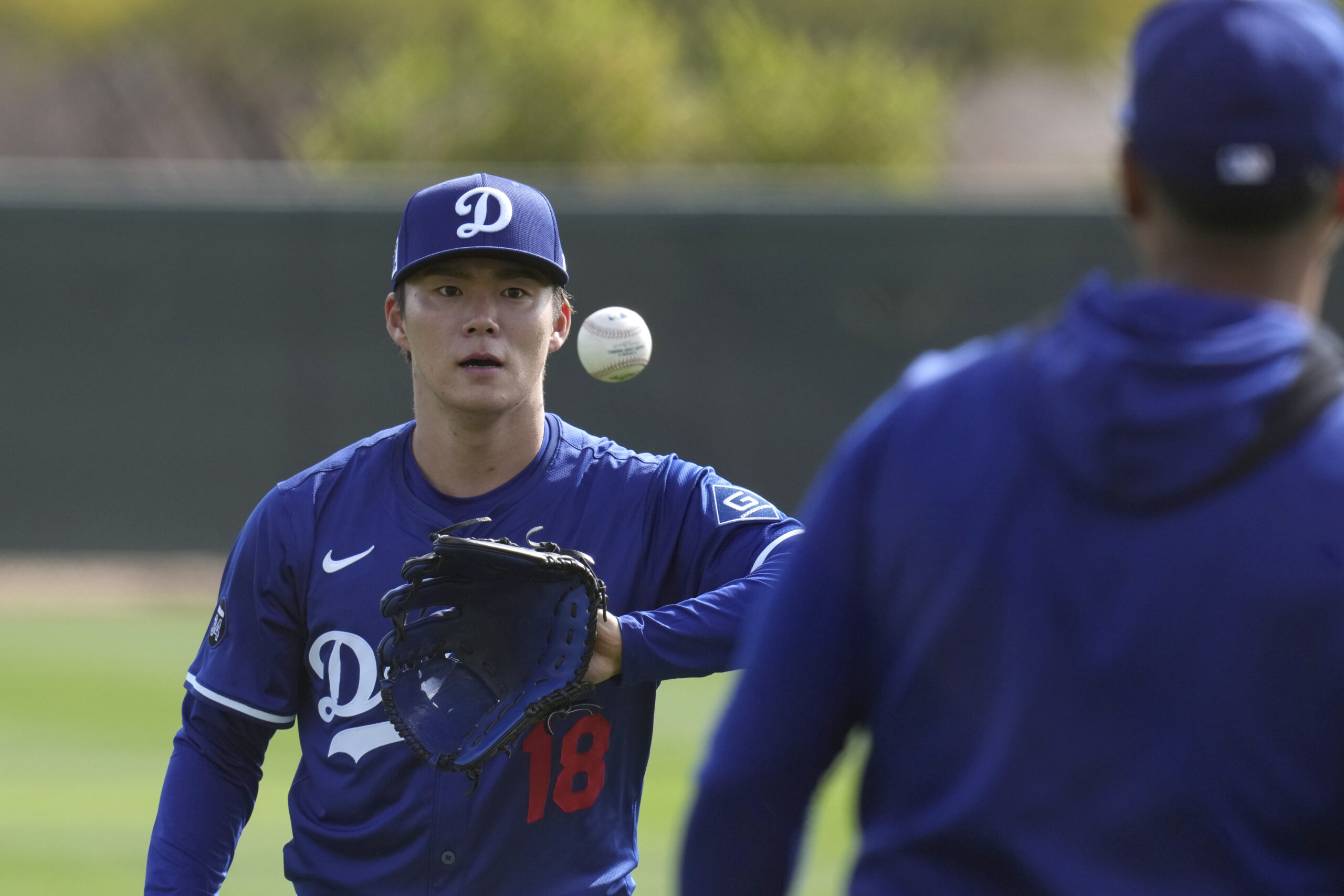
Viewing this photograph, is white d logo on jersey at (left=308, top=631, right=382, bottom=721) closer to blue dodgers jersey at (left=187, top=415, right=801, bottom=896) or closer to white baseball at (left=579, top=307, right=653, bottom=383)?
blue dodgers jersey at (left=187, top=415, right=801, bottom=896)

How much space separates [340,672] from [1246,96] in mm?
1946

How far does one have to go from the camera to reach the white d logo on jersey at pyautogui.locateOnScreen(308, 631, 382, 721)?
2.92 m

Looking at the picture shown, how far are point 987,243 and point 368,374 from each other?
4.82m

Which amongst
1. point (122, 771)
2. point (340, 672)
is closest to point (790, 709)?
point (340, 672)

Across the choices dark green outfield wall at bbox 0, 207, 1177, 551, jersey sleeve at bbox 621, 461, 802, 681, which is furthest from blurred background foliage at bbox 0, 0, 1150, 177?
jersey sleeve at bbox 621, 461, 802, 681

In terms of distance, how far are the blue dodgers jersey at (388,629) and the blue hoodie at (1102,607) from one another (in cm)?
133

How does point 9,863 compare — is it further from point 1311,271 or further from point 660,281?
point 660,281

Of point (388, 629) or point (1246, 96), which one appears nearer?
point (1246, 96)

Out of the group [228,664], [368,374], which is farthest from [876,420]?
[368,374]

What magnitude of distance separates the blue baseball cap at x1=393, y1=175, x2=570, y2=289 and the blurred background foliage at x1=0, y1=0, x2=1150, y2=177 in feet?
60.6

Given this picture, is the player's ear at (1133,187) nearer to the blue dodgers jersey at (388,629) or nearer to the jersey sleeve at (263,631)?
the blue dodgers jersey at (388,629)

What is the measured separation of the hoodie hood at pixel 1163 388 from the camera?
1.41 meters

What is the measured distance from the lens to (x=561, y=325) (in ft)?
10.9

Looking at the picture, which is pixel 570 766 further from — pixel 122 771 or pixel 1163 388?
pixel 122 771
